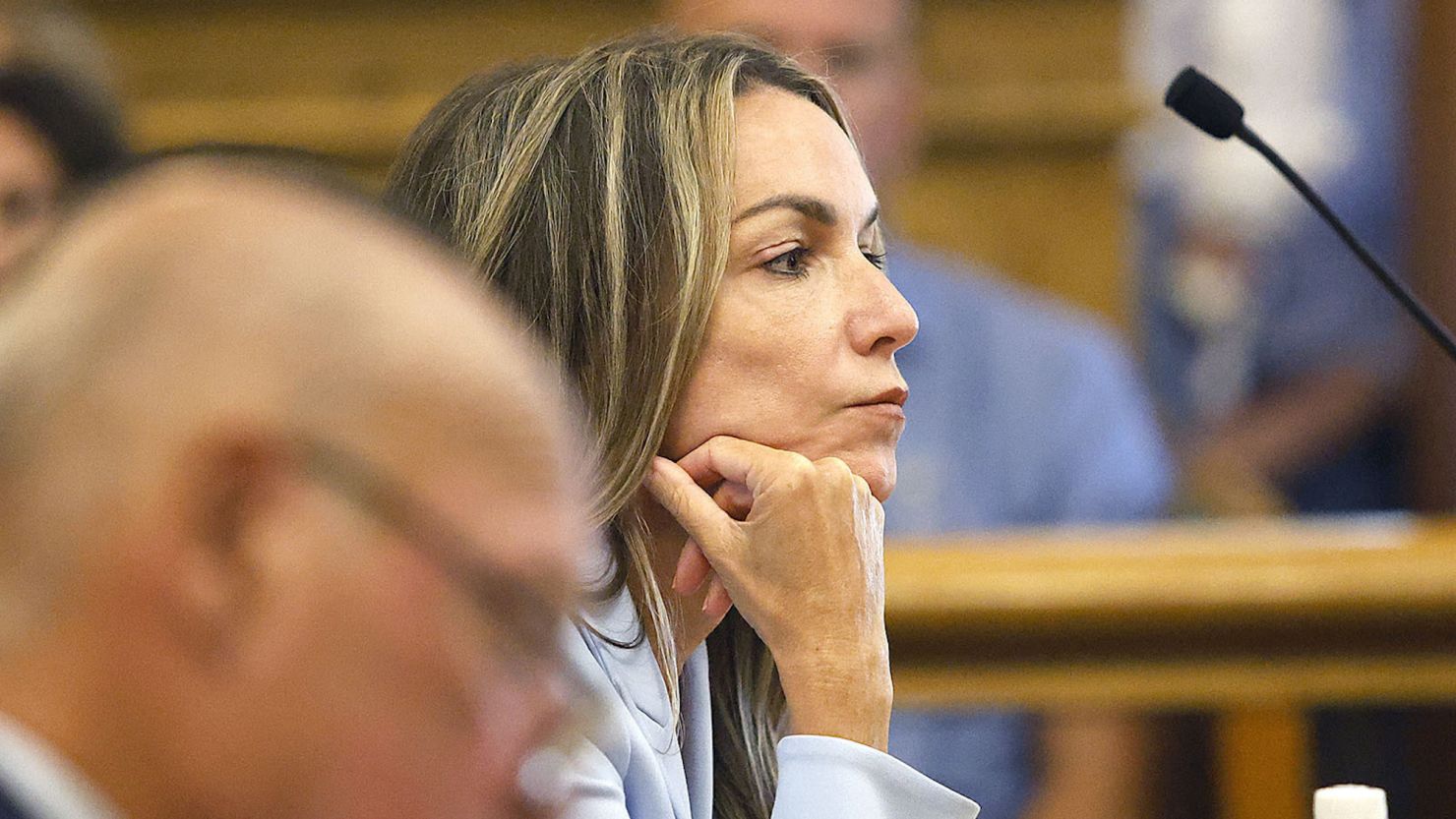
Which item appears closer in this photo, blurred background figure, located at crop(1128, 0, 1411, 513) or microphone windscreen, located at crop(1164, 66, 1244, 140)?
microphone windscreen, located at crop(1164, 66, 1244, 140)

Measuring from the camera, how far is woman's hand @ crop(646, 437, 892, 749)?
1.57 metres

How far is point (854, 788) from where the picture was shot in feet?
4.87

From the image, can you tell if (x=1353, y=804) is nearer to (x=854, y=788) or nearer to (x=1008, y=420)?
(x=854, y=788)

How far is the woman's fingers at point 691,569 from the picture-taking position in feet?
5.52

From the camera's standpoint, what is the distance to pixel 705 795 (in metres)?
1.76

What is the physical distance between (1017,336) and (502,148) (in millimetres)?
2112

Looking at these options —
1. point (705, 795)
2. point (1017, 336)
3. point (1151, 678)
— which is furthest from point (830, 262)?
point (1017, 336)

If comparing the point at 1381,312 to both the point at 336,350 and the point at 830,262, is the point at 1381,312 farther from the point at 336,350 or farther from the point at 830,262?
the point at 336,350

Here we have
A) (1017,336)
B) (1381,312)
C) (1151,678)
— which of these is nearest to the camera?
(1151,678)

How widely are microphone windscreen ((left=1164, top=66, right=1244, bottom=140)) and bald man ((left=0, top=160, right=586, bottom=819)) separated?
1.21 m

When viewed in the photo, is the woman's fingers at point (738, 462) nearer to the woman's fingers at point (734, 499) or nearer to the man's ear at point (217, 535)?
the woman's fingers at point (734, 499)

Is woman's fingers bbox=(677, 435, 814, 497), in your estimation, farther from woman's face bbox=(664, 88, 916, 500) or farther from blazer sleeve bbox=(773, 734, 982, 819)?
blazer sleeve bbox=(773, 734, 982, 819)

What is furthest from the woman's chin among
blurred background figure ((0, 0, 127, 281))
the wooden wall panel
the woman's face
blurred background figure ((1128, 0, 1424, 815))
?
blurred background figure ((1128, 0, 1424, 815))

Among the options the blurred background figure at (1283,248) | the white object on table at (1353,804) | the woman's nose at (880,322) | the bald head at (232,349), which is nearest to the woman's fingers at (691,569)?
the woman's nose at (880,322)
